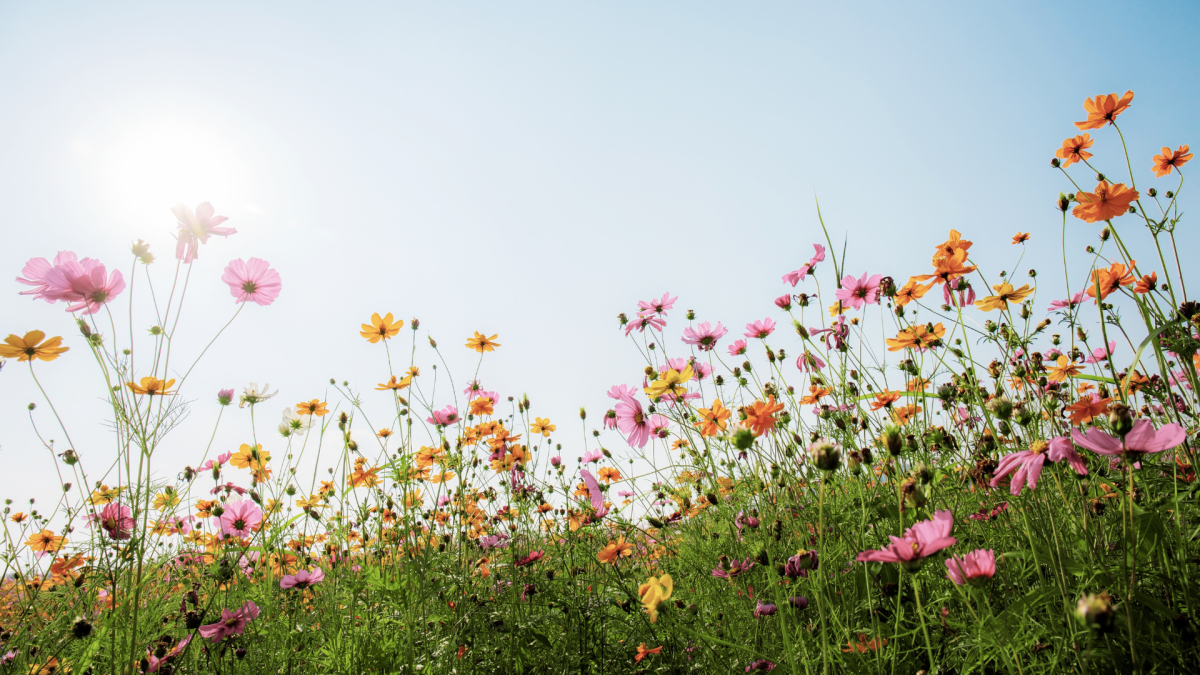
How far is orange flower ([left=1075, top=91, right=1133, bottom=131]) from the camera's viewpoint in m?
1.50

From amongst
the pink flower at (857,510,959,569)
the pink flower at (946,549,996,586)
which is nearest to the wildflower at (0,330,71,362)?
the pink flower at (857,510,959,569)

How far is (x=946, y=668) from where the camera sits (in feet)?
3.22

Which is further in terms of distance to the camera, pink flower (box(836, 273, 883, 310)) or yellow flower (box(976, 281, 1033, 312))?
pink flower (box(836, 273, 883, 310))

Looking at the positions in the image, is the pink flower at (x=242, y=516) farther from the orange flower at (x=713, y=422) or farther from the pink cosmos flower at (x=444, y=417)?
the orange flower at (x=713, y=422)

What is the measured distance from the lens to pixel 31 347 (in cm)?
130

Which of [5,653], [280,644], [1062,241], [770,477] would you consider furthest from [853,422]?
[5,653]

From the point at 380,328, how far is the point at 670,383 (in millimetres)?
1435

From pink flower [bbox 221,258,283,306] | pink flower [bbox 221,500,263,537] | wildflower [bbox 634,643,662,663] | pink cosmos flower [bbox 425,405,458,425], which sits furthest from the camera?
pink cosmos flower [bbox 425,405,458,425]

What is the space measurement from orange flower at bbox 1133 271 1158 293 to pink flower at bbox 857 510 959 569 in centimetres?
131

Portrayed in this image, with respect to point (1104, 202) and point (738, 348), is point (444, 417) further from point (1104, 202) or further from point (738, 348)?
point (1104, 202)

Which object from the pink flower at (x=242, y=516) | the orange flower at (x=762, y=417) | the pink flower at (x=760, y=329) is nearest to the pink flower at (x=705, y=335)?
the pink flower at (x=760, y=329)

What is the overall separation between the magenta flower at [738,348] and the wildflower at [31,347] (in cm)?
229

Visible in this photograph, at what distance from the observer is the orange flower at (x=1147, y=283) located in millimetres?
1427

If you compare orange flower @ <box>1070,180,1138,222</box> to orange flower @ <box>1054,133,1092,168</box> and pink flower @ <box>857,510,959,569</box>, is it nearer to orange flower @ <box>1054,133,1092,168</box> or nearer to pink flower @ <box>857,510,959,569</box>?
orange flower @ <box>1054,133,1092,168</box>
